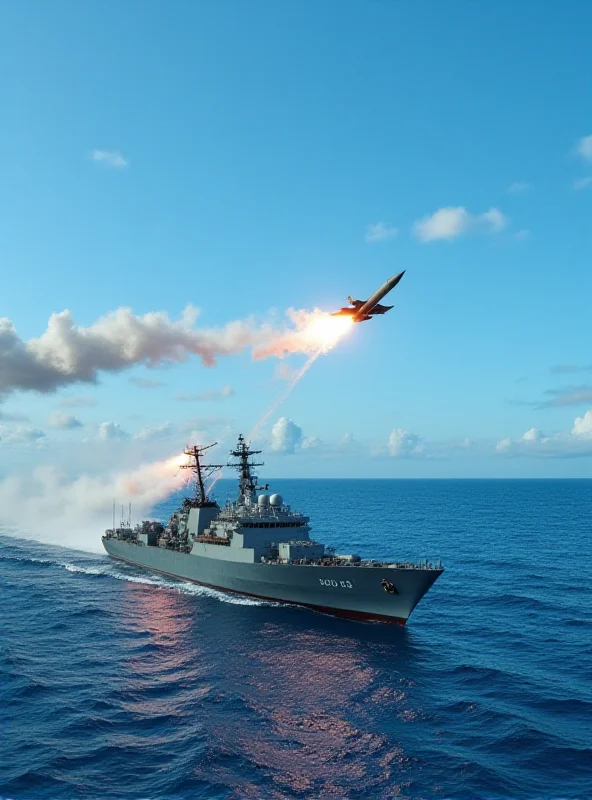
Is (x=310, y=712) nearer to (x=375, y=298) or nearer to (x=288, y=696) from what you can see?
(x=288, y=696)

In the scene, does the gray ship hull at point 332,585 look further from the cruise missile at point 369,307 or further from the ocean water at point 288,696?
the cruise missile at point 369,307

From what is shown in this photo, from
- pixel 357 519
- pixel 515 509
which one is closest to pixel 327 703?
pixel 357 519

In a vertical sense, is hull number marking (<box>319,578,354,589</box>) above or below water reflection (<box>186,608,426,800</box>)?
above

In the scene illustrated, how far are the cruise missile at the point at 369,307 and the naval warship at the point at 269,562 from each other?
1701 cm

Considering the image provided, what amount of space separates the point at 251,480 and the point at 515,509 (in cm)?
9960

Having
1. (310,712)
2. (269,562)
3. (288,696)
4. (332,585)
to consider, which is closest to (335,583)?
(332,585)

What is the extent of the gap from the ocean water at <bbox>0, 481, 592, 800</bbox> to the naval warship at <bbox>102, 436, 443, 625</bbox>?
1457 mm

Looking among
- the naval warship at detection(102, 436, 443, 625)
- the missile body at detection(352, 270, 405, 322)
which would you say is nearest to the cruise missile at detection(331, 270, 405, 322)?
the missile body at detection(352, 270, 405, 322)

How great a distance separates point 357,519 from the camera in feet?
365

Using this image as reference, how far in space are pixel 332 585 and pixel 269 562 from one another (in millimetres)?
5615

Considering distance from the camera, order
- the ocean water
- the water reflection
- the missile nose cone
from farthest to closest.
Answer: the missile nose cone < the ocean water < the water reflection

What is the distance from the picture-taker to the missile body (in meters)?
34.8

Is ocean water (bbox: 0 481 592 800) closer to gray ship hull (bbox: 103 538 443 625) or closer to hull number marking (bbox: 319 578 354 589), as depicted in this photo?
gray ship hull (bbox: 103 538 443 625)

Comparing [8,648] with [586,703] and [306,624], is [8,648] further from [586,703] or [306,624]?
[586,703]
